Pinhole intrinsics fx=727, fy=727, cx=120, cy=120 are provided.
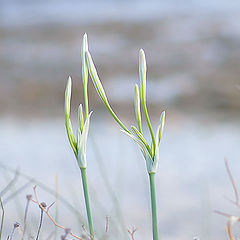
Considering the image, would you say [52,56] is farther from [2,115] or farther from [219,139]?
[219,139]

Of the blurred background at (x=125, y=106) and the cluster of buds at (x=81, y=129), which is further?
the blurred background at (x=125, y=106)

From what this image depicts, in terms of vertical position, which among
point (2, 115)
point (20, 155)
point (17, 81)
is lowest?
point (20, 155)

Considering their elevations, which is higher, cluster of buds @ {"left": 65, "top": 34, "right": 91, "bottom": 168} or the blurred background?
the blurred background

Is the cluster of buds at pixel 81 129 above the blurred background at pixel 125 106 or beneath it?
beneath

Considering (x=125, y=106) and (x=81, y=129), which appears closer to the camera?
(x=81, y=129)

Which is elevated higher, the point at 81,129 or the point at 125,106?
the point at 125,106

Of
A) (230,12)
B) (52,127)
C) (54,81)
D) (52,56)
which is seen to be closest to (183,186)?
(52,127)

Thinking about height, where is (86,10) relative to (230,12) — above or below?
above

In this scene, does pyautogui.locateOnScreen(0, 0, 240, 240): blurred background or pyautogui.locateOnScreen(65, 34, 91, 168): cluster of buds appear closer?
pyautogui.locateOnScreen(65, 34, 91, 168): cluster of buds
